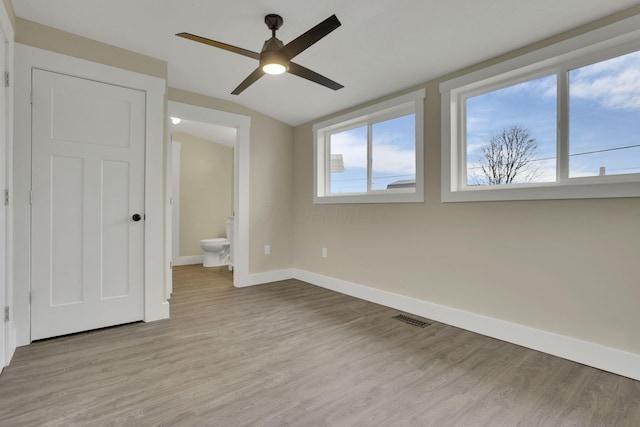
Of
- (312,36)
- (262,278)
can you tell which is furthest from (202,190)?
(312,36)

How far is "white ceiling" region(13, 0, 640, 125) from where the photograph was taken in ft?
6.69

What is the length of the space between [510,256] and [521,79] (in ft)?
4.60

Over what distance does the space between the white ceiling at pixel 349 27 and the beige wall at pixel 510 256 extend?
0.25 m

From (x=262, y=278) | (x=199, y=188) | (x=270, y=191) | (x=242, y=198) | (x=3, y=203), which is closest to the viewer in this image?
(x=3, y=203)

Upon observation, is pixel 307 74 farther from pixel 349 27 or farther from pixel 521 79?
pixel 521 79

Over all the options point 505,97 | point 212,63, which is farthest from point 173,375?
point 505,97

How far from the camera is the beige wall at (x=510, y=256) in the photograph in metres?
1.96

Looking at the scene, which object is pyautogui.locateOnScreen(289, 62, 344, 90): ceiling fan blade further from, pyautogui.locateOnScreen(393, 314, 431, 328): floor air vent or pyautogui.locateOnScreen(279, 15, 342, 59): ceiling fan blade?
pyautogui.locateOnScreen(393, 314, 431, 328): floor air vent

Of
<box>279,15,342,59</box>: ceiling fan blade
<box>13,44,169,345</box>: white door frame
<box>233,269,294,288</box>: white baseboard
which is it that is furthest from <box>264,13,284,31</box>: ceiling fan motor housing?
<box>233,269,294,288</box>: white baseboard

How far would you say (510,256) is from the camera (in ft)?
7.93

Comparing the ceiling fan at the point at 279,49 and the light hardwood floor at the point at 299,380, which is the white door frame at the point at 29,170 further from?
the ceiling fan at the point at 279,49

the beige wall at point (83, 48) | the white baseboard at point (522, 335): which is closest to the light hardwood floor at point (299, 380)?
the white baseboard at point (522, 335)

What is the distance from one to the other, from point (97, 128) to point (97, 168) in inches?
12.9

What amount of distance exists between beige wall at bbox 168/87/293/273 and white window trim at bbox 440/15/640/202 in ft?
7.72
